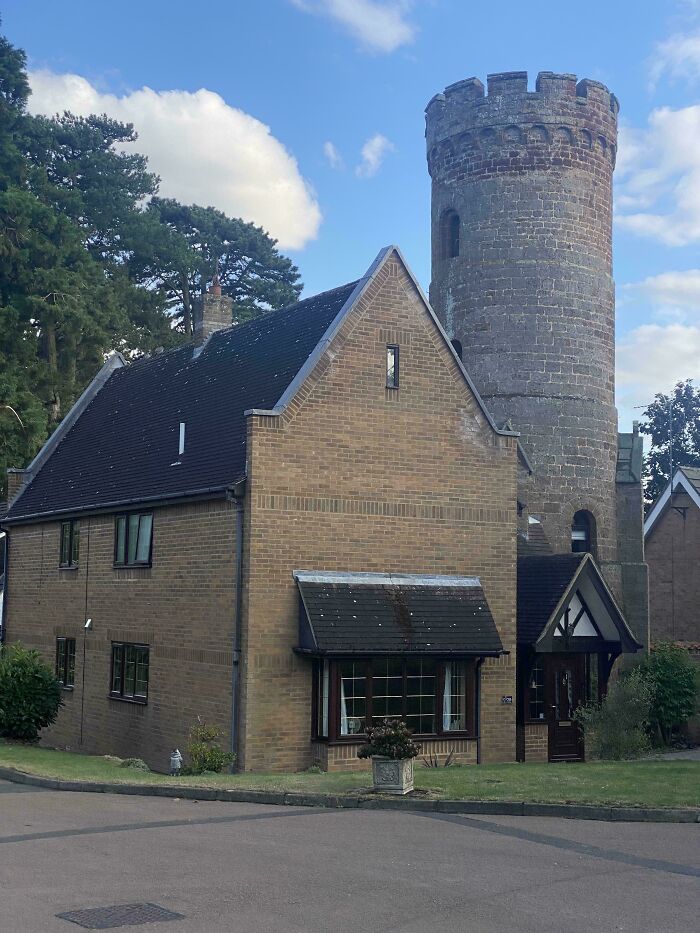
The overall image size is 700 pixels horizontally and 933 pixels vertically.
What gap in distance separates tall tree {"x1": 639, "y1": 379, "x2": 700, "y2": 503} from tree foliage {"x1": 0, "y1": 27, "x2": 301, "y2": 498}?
24.0 m

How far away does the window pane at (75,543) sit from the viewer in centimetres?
2814

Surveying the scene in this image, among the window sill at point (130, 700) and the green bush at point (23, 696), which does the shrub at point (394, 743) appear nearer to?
the window sill at point (130, 700)

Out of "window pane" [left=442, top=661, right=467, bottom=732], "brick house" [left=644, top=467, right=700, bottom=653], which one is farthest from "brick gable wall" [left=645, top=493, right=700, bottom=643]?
"window pane" [left=442, top=661, right=467, bottom=732]

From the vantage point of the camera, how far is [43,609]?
29.8 metres

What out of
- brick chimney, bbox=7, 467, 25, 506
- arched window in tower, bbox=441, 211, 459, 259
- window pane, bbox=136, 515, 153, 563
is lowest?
window pane, bbox=136, 515, 153, 563

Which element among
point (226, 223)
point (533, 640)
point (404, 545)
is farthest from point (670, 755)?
point (226, 223)

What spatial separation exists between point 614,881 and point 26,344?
39797mm

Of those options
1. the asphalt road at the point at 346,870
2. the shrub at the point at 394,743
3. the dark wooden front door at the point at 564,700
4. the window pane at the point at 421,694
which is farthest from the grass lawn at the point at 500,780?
the dark wooden front door at the point at 564,700

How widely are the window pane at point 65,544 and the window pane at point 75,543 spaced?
27cm

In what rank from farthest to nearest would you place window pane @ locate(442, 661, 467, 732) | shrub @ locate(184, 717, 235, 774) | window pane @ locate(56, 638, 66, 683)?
window pane @ locate(56, 638, 66, 683), window pane @ locate(442, 661, 467, 732), shrub @ locate(184, 717, 235, 774)

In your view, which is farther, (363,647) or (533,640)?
(533,640)

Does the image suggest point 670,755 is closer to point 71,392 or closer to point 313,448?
point 313,448

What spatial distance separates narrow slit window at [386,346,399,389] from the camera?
2319cm

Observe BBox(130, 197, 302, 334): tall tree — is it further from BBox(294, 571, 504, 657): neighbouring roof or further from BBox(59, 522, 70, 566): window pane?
BBox(294, 571, 504, 657): neighbouring roof
